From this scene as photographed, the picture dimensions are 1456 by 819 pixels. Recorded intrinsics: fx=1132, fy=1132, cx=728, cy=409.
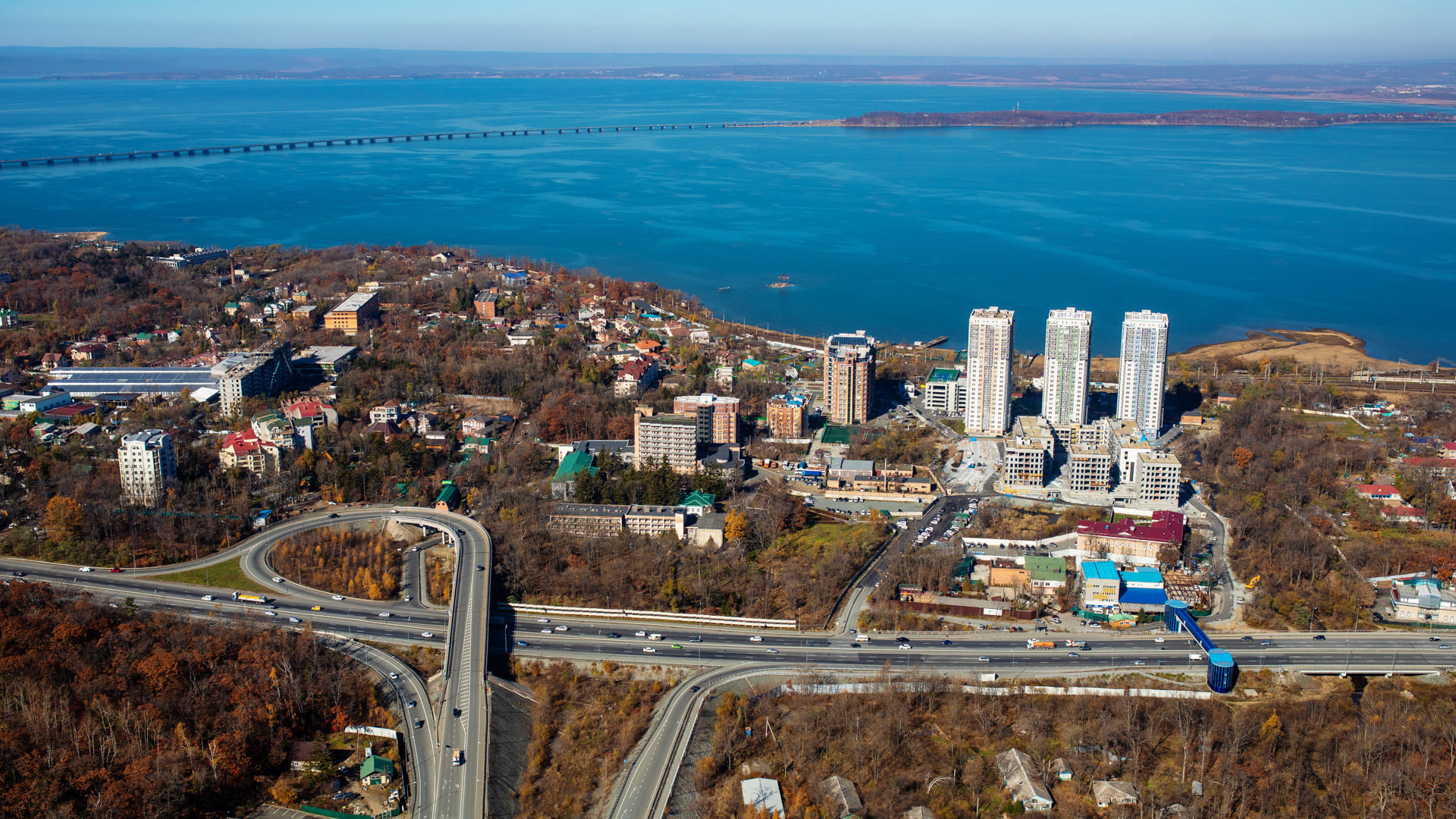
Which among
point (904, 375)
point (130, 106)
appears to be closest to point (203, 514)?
point (904, 375)

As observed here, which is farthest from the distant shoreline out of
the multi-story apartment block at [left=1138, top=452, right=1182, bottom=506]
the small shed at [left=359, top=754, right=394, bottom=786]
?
the small shed at [left=359, top=754, right=394, bottom=786]

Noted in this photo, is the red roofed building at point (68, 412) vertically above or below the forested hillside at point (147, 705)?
above

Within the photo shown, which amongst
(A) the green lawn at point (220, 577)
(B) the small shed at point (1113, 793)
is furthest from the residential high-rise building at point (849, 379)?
(B) the small shed at point (1113, 793)

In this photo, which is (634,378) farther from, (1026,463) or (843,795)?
(843,795)

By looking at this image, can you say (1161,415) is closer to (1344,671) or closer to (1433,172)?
(1344,671)

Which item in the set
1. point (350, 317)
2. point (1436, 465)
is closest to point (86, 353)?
point (350, 317)

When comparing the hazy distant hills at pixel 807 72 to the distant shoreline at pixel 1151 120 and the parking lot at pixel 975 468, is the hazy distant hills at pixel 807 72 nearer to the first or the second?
the distant shoreline at pixel 1151 120

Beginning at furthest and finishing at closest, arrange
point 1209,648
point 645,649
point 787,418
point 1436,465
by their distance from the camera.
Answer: point 787,418 < point 1436,465 < point 645,649 < point 1209,648
